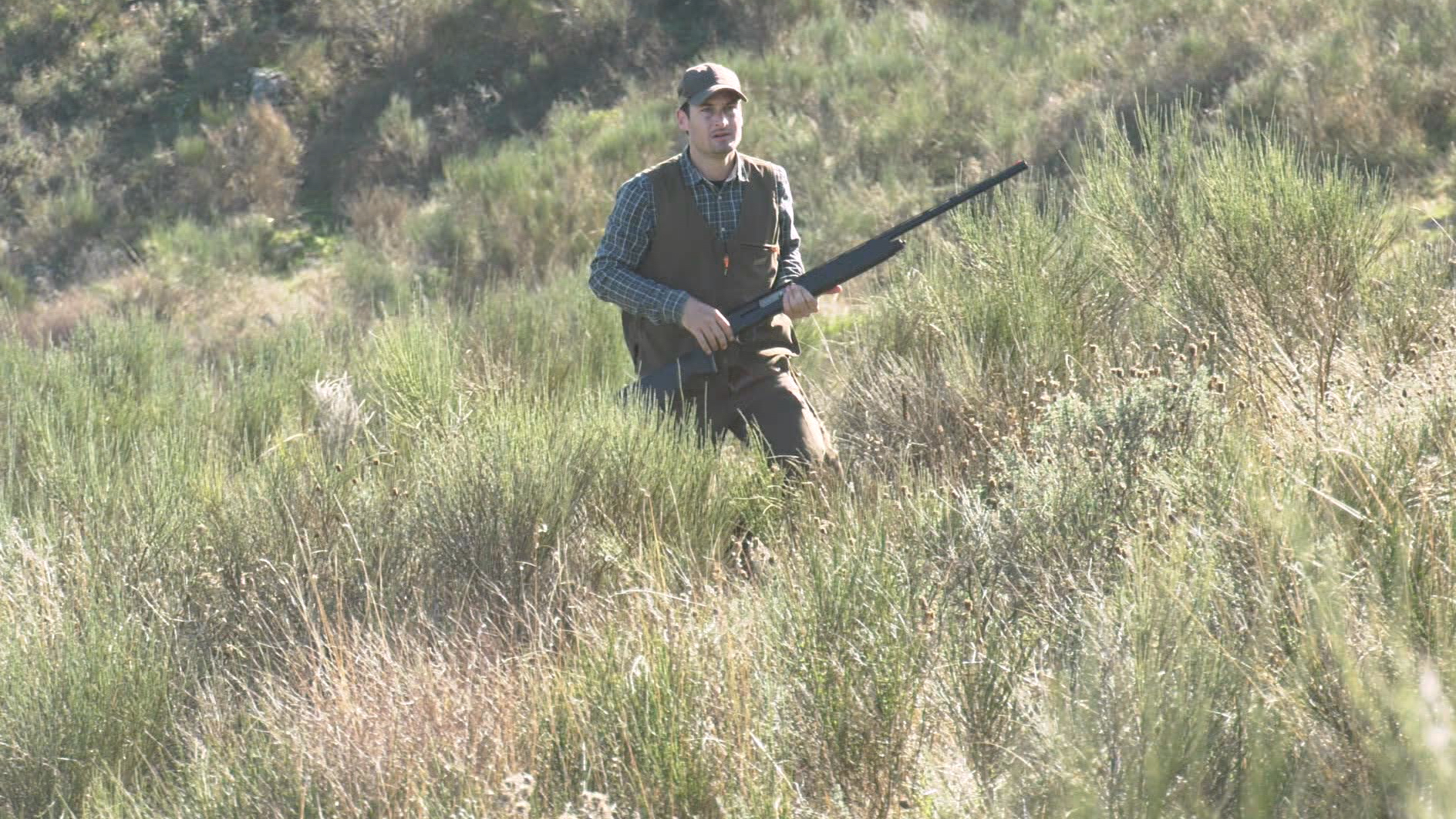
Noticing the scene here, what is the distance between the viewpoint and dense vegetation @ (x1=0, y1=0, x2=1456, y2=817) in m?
2.83

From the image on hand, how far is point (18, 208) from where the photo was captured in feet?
46.3

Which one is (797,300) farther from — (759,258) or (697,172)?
(697,172)

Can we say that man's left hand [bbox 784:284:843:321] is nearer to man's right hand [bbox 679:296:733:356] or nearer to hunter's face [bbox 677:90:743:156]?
man's right hand [bbox 679:296:733:356]

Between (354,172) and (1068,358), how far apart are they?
10.6 metres

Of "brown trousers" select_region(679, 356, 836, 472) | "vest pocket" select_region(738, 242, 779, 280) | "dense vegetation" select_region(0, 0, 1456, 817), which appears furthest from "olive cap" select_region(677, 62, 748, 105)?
"dense vegetation" select_region(0, 0, 1456, 817)

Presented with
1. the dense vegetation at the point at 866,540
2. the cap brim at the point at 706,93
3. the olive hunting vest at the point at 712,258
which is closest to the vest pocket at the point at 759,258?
the olive hunting vest at the point at 712,258

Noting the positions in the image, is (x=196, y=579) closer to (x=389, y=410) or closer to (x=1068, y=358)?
(x=389, y=410)

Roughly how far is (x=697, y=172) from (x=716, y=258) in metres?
0.30

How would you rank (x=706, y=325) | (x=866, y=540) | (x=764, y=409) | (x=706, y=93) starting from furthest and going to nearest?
(x=764, y=409)
(x=706, y=93)
(x=706, y=325)
(x=866, y=540)

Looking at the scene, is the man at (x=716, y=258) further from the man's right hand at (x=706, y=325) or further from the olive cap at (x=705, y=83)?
the man's right hand at (x=706, y=325)

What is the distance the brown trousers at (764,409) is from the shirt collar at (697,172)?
0.62 metres

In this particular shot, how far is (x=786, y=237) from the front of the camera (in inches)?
213

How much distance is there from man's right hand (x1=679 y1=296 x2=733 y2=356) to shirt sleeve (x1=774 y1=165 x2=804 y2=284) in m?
0.48

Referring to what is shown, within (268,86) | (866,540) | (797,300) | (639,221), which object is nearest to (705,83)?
(639,221)
